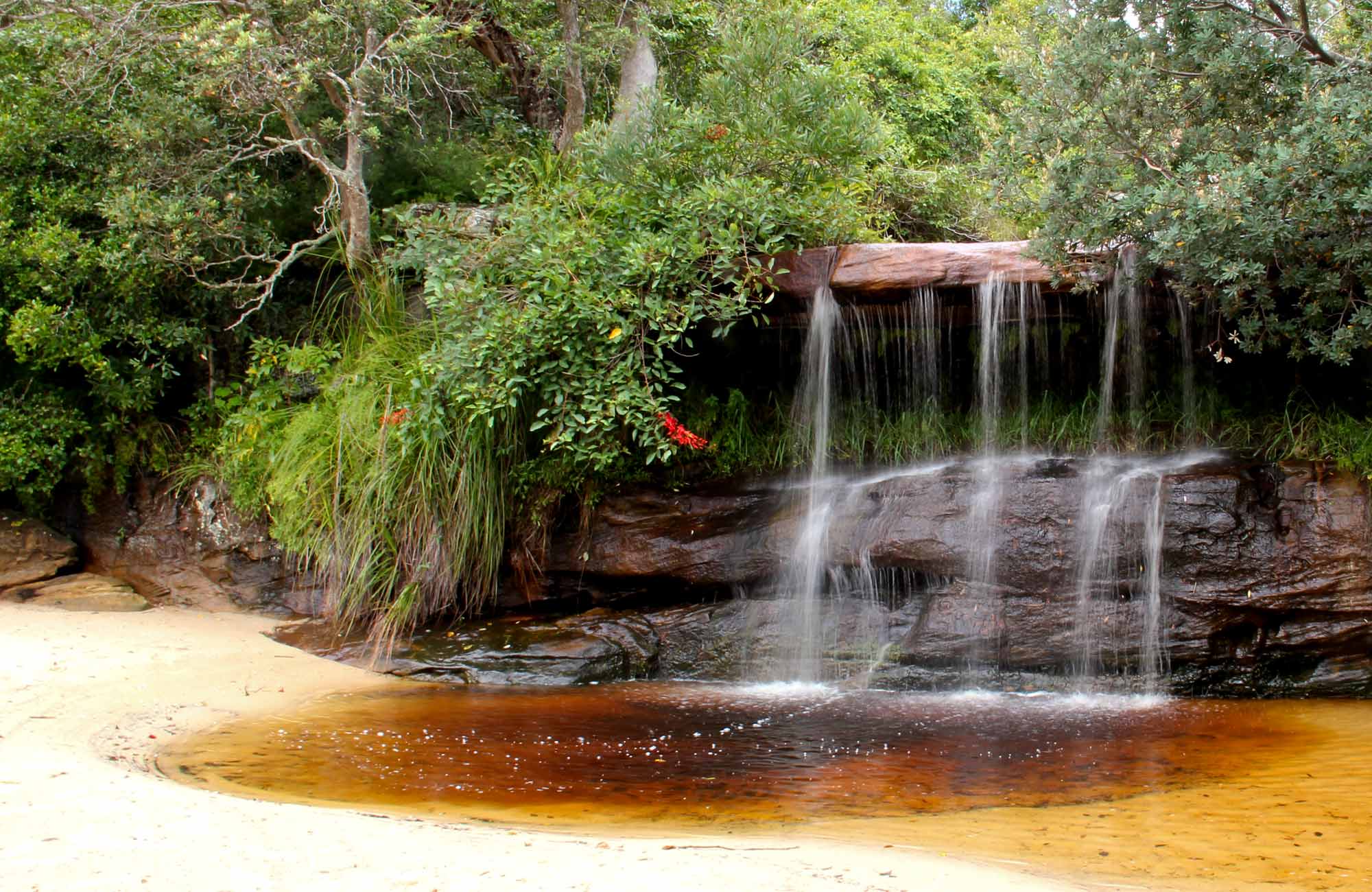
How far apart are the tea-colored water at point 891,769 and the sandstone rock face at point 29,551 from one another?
4.39 m

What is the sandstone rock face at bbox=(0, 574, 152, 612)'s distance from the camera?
914cm

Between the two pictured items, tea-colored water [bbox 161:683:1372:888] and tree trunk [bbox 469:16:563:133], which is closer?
tea-colored water [bbox 161:683:1372:888]

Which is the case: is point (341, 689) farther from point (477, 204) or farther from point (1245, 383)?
point (1245, 383)

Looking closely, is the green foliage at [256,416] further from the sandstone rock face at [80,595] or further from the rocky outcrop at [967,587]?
the rocky outcrop at [967,587]

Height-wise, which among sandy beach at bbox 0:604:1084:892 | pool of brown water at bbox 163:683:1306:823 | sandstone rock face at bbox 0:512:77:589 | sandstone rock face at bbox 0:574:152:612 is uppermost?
sandstone rock face at bbox 0:512:77:589

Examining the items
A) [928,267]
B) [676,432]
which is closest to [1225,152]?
[928,267]

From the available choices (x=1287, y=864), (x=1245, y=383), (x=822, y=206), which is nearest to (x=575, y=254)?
(x=822, y=206)

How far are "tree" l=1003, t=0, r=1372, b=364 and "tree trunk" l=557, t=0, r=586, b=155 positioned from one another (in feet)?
14.6

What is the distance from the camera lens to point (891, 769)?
535 centimetres

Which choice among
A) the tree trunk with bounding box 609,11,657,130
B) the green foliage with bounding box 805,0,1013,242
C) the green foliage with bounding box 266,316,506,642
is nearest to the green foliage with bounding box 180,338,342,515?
the green foliage with bounding box 266,316,506,642

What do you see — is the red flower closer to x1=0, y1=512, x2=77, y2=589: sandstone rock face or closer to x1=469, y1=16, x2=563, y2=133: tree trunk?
x1=469, y1=16, x2=563, y2=133: tree trunk

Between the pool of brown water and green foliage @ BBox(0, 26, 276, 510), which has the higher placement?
green foliage @ BBox(0, 26, 276, 510)

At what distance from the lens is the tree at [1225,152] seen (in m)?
6.52

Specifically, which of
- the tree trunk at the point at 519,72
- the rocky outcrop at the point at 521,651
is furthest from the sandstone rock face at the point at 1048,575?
the tree trunk at the point at 519,72
